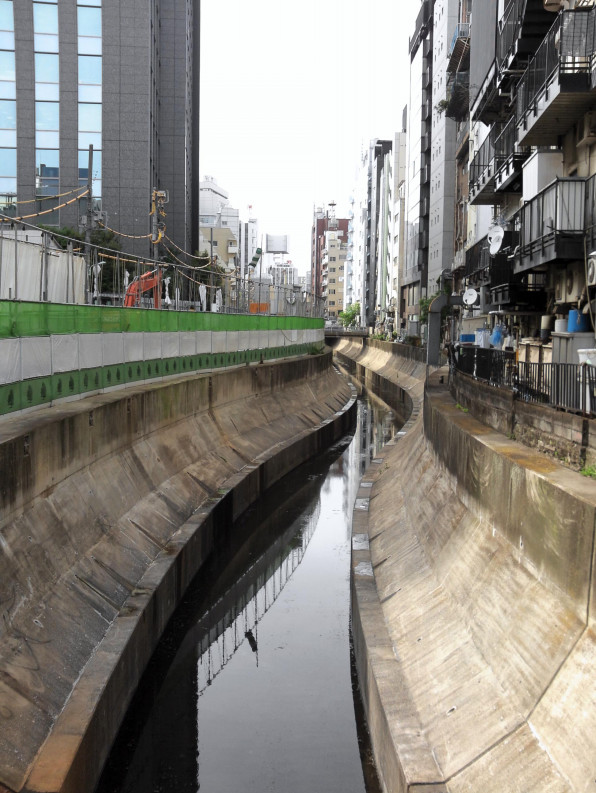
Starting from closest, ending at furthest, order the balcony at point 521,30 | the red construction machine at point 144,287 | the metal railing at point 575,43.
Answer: the metal railing at point 575,43 < the red construction machine at point 144,287 < the balcony at point 521,30

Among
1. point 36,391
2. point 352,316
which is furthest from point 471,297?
point 352,316

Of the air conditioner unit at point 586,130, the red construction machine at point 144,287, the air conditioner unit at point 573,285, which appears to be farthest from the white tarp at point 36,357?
the air conditioner unit at point 586,130

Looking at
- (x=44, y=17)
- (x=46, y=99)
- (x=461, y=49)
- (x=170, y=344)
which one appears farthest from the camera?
(x=46, y=99)

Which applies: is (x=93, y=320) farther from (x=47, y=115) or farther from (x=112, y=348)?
(x=47, y=115)

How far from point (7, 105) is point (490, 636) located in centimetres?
5355

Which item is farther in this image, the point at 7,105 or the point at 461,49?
the point at 7,105

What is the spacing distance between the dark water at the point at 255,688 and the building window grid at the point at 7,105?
40911mm

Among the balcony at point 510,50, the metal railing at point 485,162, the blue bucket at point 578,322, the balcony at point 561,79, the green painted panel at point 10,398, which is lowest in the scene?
the green painted panel at point 10,398

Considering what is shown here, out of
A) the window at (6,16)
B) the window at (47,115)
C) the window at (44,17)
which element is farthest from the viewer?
the window at (47,115)

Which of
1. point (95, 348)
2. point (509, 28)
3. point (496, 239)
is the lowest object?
point (95, 348)

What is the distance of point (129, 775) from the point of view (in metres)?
9.28

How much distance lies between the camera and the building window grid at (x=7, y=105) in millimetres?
52656

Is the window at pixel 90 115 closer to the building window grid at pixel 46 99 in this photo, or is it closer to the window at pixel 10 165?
the building window grid at pixel 46 99

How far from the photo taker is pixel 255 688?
11.8m
